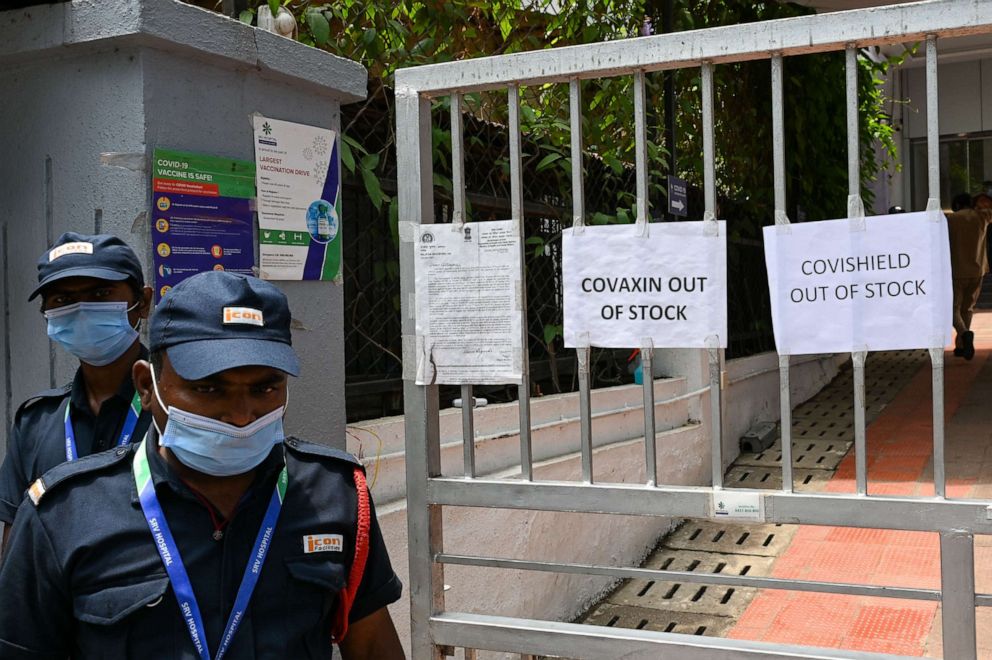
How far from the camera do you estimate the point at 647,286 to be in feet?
7.91

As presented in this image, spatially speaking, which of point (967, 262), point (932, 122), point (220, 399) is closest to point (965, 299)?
point (967, 262)

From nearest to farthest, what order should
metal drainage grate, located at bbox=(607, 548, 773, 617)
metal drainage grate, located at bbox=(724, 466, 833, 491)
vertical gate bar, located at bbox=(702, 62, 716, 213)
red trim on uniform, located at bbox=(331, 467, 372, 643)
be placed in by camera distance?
red trim on uniform, located at bbox=(331, 467, 372, 643) → vertical gate bar, located at bbox=(702, 62, 716, 213) → metal drainage grate, located at bbox=(607, 548, 773, 617) → metal drainage grate, located at bbox=(724, 466, 833, 491)

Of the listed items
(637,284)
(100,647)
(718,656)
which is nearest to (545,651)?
(718,656)

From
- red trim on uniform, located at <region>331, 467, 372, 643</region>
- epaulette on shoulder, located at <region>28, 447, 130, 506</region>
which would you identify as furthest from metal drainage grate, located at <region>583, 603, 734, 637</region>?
epaulette on shoulder, located at <region>28, 447, 130, 506</region>

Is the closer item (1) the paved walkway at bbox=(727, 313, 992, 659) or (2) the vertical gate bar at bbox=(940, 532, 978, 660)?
Result: (2) the vertical gate bar at bbox=(940, 532, 978, 660)

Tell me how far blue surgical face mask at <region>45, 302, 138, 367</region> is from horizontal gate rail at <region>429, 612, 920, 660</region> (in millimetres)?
1089

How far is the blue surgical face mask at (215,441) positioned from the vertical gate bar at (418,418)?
970 mm

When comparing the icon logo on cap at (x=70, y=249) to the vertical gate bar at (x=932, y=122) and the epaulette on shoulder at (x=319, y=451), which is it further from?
the vertical gate bar at (x=932, y=122)

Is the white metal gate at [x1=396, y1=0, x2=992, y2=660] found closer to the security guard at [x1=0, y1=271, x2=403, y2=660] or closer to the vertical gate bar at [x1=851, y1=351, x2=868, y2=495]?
the vertical gate bar at [x1=851, y1=351, x2=868, y2=495]

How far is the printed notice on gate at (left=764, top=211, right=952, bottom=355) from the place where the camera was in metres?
2.19

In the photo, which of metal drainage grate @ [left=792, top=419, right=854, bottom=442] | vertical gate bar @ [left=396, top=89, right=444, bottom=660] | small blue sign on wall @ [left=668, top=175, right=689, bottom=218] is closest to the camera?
vertical gate bar @ [left=396, top=89, right=444, bottom=660]

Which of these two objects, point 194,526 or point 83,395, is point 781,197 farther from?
point 83,395

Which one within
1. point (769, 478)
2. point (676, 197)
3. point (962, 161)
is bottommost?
point (769, 478)

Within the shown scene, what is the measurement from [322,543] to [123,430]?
97 cm
